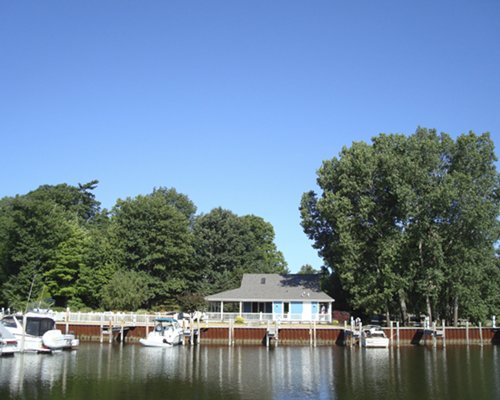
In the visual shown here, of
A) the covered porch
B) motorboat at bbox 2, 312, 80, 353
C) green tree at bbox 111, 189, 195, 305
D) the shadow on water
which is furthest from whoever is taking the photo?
green tree at bbox 111, 189, 195, 305

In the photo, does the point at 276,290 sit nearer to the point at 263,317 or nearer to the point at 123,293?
the point at 263,317

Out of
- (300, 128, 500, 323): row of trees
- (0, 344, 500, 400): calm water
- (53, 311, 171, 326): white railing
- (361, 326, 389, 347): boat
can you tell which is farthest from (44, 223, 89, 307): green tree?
(361, 326, 389, 347): boat

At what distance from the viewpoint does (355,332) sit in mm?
46750

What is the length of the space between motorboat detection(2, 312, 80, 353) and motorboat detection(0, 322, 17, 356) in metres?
0.99

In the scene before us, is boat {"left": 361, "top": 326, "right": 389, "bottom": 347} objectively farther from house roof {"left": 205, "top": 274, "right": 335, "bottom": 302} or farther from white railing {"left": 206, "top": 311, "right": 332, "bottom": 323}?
house roof {"left": 205, "top": 274, "right": 335, "bottom": 302}

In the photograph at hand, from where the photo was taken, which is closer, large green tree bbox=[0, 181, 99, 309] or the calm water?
the calm water

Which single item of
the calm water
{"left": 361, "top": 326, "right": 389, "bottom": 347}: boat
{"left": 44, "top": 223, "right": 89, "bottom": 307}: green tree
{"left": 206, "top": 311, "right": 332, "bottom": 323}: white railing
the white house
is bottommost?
the calm water

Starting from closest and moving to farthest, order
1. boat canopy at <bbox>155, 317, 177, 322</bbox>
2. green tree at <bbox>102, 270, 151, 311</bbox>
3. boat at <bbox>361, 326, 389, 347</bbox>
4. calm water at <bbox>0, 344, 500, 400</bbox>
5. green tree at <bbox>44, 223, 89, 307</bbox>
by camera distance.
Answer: calm water at <bbox>0, 344, 500, 400</bbox>, boat at <bbox>361, 326, 389, 347</bbox>, boat canopy at <bbox>155, 317, 177, 322</bbox>, green tree at <bbox>102, 270, 151, 311</bbox>, green tree at <bbox>44, 223, 89, 307</bbox>

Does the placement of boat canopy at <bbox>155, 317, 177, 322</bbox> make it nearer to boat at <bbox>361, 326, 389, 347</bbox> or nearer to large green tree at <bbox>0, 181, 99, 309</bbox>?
large green tree at <bbox>0, 181, 99, 309</bbox>

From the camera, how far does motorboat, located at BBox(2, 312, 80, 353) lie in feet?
128

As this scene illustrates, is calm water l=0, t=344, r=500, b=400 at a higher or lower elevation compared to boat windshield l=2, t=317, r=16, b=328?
lower

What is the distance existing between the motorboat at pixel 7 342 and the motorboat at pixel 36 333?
0.99 meters

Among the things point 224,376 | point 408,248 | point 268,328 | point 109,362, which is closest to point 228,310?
point 268,328

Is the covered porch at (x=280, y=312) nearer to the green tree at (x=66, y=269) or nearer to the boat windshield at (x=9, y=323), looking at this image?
the green tree at (x=66, y=269)
